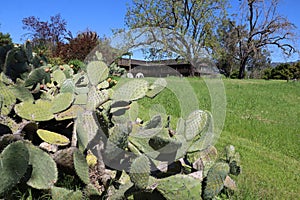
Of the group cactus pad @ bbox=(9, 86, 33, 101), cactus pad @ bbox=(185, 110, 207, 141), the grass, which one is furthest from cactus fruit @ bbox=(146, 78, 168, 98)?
cactus pad @ bbox=(9, 86, 33, 101)

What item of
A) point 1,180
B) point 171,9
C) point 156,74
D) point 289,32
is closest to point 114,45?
point 156,74

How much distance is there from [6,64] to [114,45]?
2.46 feet

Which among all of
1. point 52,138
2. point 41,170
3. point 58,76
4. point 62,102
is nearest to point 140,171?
point 41,170

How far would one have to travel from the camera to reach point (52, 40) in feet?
73.7

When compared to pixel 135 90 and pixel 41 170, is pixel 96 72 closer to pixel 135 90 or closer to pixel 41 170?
pixel 135 90

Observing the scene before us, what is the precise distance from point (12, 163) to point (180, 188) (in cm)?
71

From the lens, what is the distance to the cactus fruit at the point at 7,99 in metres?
1.91

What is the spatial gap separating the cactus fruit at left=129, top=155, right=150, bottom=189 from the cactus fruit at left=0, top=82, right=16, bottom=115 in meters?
0.94

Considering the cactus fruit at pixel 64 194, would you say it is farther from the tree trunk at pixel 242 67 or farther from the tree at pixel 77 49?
the tree trunk at pixel 242 67

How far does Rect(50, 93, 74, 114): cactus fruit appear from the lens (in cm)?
192

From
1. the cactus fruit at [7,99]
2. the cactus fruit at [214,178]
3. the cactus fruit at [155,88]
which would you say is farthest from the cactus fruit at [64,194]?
the cactus fruit at [155,88]

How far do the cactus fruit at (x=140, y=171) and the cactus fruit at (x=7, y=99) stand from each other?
0.94 metres

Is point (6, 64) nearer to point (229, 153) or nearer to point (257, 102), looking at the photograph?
point (229, 153)

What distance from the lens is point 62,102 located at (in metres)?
1.93
